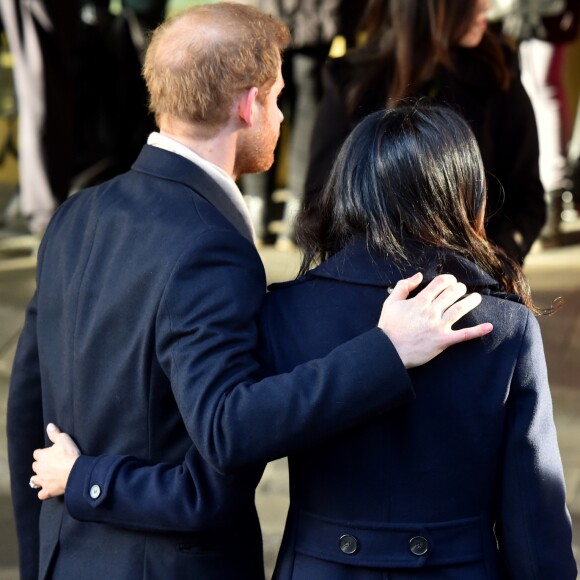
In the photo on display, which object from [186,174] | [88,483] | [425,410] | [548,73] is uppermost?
[186,174]

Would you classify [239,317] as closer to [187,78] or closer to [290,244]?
[187,78]

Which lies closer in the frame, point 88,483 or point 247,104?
point 88,483

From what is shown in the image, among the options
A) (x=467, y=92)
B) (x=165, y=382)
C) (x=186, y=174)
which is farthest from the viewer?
(x=467, y=92)

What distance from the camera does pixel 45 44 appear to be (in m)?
7.34

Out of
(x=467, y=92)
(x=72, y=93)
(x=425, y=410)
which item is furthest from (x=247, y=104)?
(x=72, y=93)

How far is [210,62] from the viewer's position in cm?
258

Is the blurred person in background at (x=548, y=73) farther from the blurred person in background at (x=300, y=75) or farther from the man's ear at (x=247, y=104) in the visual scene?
the man's ear at (x=247, y=104)

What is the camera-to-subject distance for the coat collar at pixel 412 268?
7.74 ft

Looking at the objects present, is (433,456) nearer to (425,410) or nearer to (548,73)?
(425,410)

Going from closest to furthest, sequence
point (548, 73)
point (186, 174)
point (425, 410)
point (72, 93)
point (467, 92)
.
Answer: point (425, 410) < point (186, 174) < point (467, 92) < point (72, 93) < point (548, 73)

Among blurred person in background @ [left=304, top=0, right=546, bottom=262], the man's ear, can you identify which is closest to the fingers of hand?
the man's ear

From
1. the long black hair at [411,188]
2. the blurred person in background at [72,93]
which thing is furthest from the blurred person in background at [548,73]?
the long black hair at [411,188]

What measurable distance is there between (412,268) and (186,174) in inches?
21.9

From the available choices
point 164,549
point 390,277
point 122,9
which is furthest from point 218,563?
point 122,9
